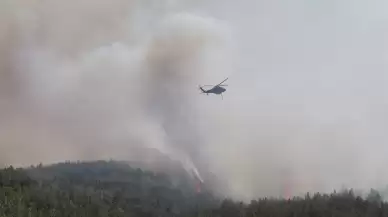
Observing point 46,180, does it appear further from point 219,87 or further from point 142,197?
point 219,87

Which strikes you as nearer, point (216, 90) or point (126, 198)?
point (126, 198)

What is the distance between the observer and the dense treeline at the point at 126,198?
12211 millimetres

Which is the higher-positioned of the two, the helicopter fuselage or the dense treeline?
the helicopter fuselage

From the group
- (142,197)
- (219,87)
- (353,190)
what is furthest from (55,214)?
(353,190)

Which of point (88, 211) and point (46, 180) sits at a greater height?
point (46, 180)

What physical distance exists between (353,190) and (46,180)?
7746 mm

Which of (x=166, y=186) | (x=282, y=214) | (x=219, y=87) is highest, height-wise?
(x=219, y=87)

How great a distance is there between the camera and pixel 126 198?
13.4m

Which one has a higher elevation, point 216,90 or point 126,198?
point 216,90

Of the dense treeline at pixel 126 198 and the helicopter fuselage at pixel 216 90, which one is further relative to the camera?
the helicopter fuselage at pixel 216 90

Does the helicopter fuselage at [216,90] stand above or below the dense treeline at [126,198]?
above

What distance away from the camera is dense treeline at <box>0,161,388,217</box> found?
481 inches

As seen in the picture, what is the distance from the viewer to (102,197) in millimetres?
13000

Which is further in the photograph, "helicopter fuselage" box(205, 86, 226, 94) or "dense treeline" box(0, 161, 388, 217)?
"helicopter fuselage" box(205, 86, 226, 94)
